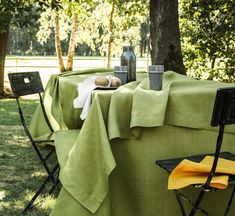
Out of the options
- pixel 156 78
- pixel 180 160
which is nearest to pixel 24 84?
pixel 156 78

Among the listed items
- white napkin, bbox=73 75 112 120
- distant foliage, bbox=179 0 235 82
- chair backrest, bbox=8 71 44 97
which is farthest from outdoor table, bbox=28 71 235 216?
distant foliage, bbox=179 0 235 82

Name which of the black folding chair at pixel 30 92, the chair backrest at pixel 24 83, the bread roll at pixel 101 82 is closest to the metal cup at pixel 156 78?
the bread roll at pixel 101 82

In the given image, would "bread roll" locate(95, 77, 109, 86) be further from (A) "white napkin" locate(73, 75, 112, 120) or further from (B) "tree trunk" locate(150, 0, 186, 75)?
(B) "tree trunk" locate(150, 0, 186, 75)

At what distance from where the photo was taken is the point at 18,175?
4012mm

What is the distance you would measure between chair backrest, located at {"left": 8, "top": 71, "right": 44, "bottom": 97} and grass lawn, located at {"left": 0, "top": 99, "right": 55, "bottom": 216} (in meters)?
0.80

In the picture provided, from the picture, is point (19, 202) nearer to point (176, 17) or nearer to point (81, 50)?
point (176, 17)

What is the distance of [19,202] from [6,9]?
329 cm

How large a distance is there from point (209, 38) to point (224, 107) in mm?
7213

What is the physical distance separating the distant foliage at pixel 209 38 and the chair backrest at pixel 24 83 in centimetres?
569

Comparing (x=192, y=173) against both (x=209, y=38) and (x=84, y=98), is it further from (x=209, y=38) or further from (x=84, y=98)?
(x=209, y=38)

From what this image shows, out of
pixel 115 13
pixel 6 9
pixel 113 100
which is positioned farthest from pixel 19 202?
pixel 115 13

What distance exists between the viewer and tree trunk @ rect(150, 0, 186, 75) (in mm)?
6414

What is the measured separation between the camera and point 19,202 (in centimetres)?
333

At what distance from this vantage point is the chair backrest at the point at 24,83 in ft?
11.1
